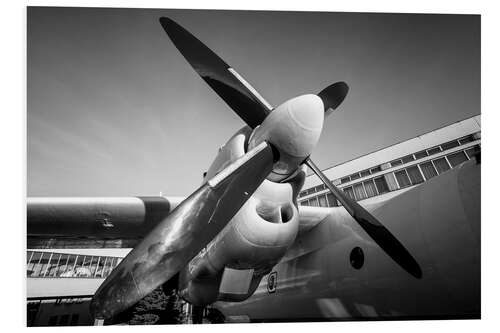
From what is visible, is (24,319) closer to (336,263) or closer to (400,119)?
(336,263)

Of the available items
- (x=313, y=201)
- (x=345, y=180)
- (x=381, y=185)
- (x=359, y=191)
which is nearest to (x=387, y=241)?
(x=381, y=185)

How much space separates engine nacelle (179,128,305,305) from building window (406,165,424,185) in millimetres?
5220

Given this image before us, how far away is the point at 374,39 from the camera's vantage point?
3746 millimetres

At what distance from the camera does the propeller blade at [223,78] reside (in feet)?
9.44

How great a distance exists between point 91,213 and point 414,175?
301 inches

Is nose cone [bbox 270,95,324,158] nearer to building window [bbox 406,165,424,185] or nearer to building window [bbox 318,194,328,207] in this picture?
building window [bbox 406,165,424,185]

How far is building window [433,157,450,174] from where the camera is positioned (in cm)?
578

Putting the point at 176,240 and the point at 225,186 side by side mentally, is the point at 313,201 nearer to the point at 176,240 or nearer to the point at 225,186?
the point at 225,186

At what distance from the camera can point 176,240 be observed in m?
1.89

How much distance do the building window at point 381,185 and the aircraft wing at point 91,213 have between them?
23.8ft

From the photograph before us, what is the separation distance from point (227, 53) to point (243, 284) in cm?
328

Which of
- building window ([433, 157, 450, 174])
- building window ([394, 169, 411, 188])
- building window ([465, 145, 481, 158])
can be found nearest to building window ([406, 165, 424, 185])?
building window ([394, 169, 411, 188])
